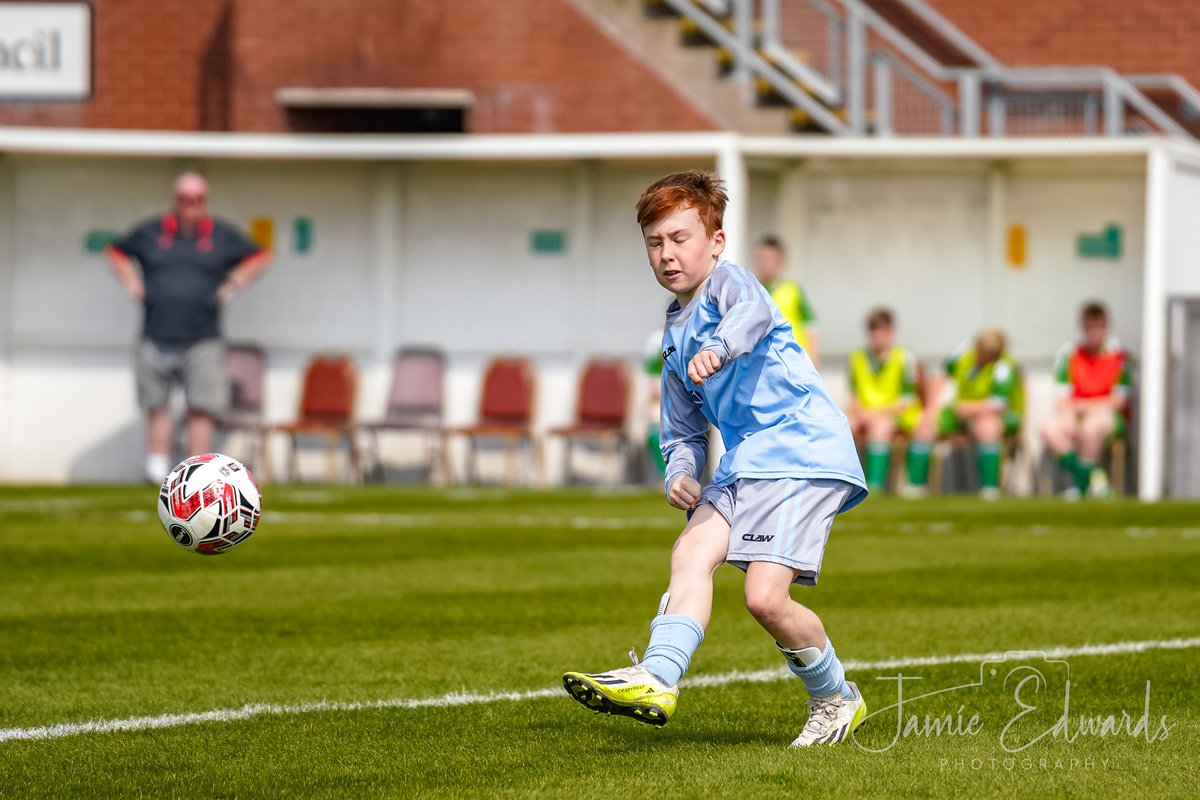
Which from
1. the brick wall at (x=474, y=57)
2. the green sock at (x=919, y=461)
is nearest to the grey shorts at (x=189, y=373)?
the brick wall at (x=474, y=57)

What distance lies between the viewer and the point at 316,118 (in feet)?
66.3

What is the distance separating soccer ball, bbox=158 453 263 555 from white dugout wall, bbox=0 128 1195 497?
39.0 feet

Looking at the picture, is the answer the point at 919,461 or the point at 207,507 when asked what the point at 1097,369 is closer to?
the point at 919,461

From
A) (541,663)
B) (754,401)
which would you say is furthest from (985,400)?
(754,401)

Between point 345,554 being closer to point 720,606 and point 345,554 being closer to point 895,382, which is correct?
point 720,606

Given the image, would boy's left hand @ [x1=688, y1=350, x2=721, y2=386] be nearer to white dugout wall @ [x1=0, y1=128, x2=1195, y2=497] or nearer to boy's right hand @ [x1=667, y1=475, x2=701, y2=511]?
boy's right hand @ [x1=667, y1=475, x2=701, y2=511]

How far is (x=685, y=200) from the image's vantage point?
17.5 ft

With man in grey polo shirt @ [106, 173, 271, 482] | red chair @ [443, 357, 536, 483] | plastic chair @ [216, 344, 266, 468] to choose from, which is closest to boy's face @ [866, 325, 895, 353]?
red chair @ [443, 357, 536, 483]

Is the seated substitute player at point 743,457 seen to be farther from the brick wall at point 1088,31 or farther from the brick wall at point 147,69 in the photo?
the brick wall at point 1088,31

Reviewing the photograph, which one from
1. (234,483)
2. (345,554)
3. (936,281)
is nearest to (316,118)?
(936,281)

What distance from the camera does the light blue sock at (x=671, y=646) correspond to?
200 inches

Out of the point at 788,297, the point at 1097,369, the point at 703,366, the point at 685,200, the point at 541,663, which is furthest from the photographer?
the point at 1097,369

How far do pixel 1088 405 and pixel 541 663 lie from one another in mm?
10682

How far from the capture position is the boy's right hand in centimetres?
539
